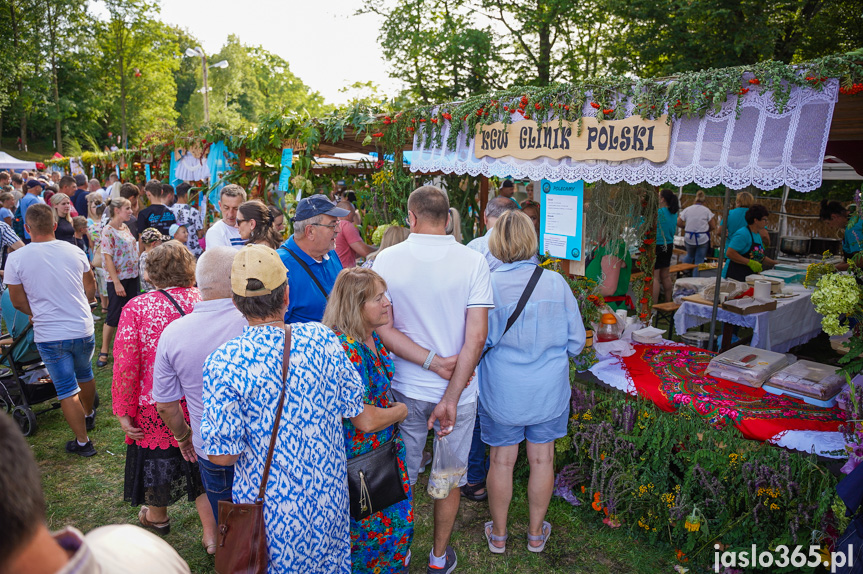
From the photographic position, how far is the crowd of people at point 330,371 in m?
1.85

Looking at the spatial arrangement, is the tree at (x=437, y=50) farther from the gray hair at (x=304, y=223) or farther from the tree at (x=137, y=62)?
the tree at (x=137, y=62)

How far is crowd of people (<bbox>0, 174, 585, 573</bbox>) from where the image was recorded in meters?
1.85

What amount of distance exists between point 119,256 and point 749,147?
5294 millimetres

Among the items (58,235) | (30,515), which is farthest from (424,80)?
(30,515)

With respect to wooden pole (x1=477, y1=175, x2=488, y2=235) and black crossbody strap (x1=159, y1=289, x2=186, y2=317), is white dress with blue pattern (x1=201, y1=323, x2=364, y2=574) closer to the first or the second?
black crossbody strap (x1=159, y1=289, x2=186, y2=317)

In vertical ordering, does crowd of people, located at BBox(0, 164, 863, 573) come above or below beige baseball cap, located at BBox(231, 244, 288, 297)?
below

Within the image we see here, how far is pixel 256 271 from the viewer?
187 centimetres

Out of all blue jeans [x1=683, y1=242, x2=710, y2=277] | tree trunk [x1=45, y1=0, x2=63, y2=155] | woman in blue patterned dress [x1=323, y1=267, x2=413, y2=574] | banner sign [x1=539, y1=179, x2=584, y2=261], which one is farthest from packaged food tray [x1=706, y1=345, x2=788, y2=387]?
tree trunk [x1=45, y1=0, x2=63, y2=155]

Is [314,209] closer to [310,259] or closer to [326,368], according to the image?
[310,259]

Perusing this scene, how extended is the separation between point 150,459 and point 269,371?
1.55m

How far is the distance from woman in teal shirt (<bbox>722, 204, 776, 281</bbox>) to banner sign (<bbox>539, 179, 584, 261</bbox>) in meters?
3.09

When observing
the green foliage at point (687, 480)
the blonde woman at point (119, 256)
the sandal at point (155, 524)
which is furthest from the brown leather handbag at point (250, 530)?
the blonde woman at point (119, 256)

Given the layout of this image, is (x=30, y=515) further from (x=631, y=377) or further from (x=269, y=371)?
(x=631, y=377)

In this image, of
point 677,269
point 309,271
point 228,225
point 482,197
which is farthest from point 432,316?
point 677,269
